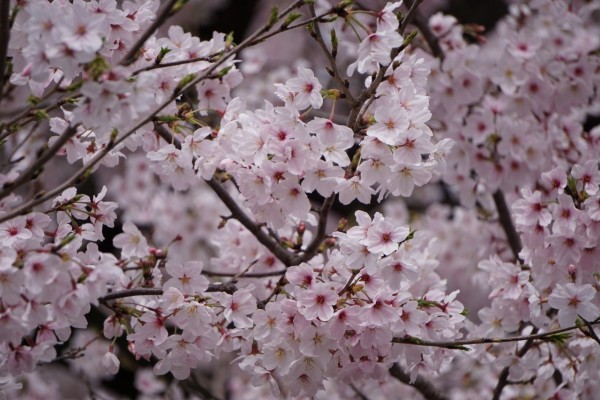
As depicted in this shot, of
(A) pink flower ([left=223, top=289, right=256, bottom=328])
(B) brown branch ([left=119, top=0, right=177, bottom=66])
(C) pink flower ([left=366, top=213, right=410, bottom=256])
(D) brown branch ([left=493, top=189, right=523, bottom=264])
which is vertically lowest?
(D) brown branch ([left=493, top=189, right=523, bottom=264])

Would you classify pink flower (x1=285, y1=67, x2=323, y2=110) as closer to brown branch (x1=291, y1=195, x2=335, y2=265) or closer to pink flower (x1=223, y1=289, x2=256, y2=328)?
brown branch (x1=291, y1=195, x2=335, y2=265)

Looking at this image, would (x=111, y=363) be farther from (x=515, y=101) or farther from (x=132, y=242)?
(x=515, y=101)

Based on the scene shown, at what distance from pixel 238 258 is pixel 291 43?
5815mm

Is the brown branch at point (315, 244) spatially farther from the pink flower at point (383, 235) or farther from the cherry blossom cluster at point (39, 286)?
the cherry blossom cluster at point (39, 286)

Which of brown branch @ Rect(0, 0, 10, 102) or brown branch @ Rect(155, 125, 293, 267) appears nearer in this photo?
brown branch @ Rect(0, 0, 10, 102)

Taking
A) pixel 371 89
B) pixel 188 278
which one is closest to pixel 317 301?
pixel 188 278

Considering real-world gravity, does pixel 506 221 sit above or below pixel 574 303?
below

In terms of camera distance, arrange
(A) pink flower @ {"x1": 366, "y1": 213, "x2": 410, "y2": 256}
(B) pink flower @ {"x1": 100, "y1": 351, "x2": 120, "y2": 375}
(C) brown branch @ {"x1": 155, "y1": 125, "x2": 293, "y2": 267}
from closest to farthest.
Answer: (A) pink flower @ {"x1": 366, "y1": 213, "x2": 410, "y2": 256}, (B) pink flower @ {"x1": 100, "y1": 351, "x2": 120, "y2": 375}, (C) brown branch @ {"x1": 155, "y1": 125, "x2": 293, "y2": 267}

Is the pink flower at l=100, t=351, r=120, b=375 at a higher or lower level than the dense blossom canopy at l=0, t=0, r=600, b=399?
lower

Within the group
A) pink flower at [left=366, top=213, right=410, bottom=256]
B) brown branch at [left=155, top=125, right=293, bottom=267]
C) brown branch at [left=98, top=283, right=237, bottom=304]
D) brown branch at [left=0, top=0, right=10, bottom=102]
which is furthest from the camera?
brown branch at [left=155, top=125, right=293, bottom=267]

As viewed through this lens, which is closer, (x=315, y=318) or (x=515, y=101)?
(x=315, y=318)

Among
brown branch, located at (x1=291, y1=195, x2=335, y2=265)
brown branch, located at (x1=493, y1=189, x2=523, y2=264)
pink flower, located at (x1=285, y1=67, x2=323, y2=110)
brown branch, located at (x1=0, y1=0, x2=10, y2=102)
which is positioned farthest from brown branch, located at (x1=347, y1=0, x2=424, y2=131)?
brown branch, located at (x1=493, y1=189, x2=523, y2=264)

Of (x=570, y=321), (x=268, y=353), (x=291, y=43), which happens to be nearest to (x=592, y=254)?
(x=570, y=321)

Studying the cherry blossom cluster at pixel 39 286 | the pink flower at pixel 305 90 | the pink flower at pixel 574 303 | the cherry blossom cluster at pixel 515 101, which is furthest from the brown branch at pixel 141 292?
the cherry blossom cluster at pixel 515 101
